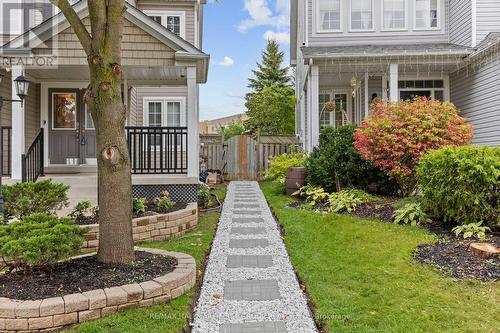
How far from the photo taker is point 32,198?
19.1 ft

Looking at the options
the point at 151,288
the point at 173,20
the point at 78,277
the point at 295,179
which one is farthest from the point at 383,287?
the point at 173,20

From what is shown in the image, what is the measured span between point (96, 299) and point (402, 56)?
11133 millimetres

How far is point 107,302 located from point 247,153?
43.8ft

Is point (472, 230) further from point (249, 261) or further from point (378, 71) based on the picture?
point (378, 71)

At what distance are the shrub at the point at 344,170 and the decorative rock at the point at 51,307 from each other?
7.69 metres

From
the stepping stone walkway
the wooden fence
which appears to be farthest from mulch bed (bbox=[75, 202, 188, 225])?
the wooden fence

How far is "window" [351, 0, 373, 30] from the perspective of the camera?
13.5 meters

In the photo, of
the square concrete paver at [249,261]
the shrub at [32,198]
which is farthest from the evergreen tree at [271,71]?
the square concrete paver at [249,261]

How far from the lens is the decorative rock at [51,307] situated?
3.17 meters

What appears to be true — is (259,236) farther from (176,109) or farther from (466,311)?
(176,109)

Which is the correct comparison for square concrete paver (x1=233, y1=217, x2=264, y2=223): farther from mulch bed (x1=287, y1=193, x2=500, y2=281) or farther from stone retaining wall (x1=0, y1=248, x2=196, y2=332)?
stone retaining wall (x1=0, y1=248, x2=196, y2=332)

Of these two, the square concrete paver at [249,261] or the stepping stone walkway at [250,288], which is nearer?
the stepping stone walkway at [250,288]

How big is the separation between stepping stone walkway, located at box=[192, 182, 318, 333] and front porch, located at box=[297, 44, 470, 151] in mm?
6270

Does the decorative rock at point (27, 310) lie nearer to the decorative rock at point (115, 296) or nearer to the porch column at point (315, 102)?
the decorative rock at point (115, 296)
